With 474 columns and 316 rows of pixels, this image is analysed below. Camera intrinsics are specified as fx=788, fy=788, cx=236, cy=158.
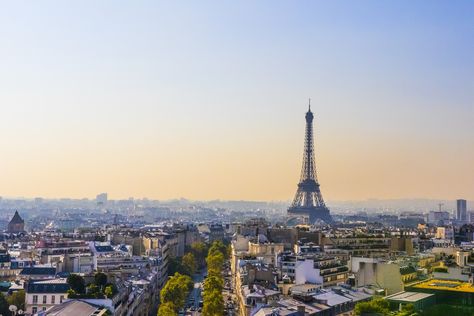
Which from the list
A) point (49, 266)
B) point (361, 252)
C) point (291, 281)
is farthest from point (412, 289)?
point (361, 252)

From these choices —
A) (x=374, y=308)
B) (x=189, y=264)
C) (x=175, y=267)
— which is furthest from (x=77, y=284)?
(x=189, y=264)

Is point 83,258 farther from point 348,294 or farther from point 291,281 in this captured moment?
point 348,294

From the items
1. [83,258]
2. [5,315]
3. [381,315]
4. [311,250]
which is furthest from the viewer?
[311,250]

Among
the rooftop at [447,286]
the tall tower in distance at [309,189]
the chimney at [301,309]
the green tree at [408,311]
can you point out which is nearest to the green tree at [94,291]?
the chimney at [301,309]

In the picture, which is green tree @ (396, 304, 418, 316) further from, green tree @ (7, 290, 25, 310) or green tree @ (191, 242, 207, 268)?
green tree @ (191, 242, 207, 268)

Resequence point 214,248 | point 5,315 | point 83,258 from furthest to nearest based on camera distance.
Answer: point 214,248 → point 83,258 → point 5,315

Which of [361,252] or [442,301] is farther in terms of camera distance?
[361,252]
